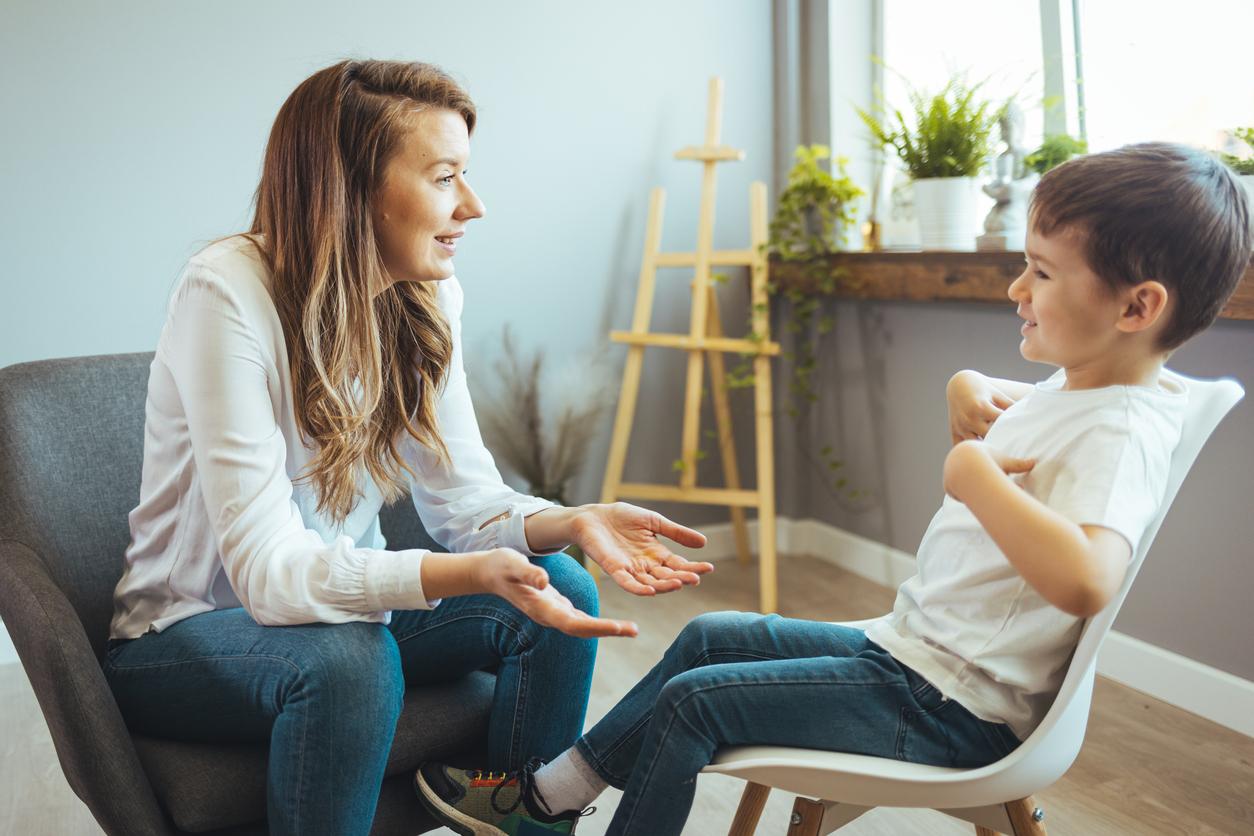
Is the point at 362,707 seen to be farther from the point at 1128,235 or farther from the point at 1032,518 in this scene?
the point at 1128,235

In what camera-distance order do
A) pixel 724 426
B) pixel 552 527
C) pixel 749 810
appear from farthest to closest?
1. pixel 724 426
2. pixel 552 527
3. pixel 749 810

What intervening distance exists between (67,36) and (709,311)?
174cm

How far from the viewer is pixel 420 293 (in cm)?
162

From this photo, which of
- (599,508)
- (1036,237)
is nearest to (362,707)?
(599,508)

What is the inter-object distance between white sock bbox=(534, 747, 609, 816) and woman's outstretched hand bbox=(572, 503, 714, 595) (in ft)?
0.72

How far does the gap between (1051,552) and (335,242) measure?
0.90 metres

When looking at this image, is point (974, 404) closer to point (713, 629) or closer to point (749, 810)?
point (713, 629)

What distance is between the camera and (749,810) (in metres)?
1.41

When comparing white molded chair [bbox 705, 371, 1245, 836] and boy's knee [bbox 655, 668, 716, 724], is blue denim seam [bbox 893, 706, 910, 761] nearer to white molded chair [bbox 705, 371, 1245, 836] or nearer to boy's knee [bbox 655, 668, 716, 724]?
white molded chair [bbox 705, 371, 1245, 836]

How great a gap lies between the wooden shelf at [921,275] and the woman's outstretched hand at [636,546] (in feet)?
4.25

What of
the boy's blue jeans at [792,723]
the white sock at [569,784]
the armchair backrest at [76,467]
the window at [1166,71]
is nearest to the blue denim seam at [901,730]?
Answer: the boy's blue jeans at [792,723]

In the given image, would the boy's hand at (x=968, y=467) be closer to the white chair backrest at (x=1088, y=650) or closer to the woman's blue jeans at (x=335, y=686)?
the white chair backrest at (x=1088, y=650)

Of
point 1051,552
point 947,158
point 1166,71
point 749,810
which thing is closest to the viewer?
point 1051,552

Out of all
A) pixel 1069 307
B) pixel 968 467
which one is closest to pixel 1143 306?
pixel 1069 307
